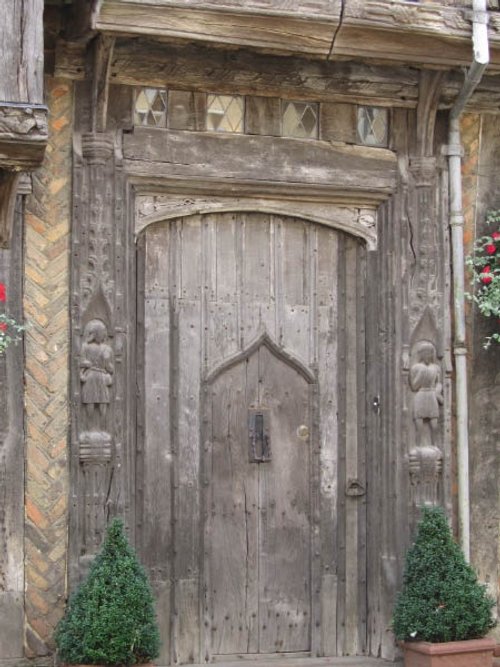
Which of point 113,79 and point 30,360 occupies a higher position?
point 113,79

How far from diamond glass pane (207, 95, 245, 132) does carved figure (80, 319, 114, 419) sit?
139 cm

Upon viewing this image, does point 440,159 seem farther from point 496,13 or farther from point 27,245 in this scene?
point 27,245

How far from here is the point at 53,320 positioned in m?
7.68

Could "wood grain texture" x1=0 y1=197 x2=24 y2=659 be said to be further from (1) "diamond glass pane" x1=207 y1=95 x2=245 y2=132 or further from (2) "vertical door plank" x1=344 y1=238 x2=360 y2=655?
(2) "vertical door plank" x1=344 y1=238 x2=360 y2=655

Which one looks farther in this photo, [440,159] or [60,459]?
[440,159]

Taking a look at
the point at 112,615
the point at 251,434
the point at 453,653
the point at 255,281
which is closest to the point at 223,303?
the point at 255,281

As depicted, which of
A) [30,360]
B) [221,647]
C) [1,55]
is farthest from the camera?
[221,647]

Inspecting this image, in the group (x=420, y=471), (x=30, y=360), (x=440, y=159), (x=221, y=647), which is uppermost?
(x=440, y=159)

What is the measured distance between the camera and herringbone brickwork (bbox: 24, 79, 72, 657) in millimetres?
7570

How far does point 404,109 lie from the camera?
848cm

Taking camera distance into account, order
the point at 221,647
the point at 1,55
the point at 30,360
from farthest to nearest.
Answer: the point at 221,647 → the point at 30,360 → the point at 1,55

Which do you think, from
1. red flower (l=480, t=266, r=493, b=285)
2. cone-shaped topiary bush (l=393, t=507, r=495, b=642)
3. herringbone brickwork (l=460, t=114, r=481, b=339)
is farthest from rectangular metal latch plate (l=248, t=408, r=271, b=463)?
red flower (l=480, t=266, r=493, b=285)

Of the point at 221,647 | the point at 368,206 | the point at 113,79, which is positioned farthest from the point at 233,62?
the point at 221,647

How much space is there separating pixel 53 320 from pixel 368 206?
6.97 ft
